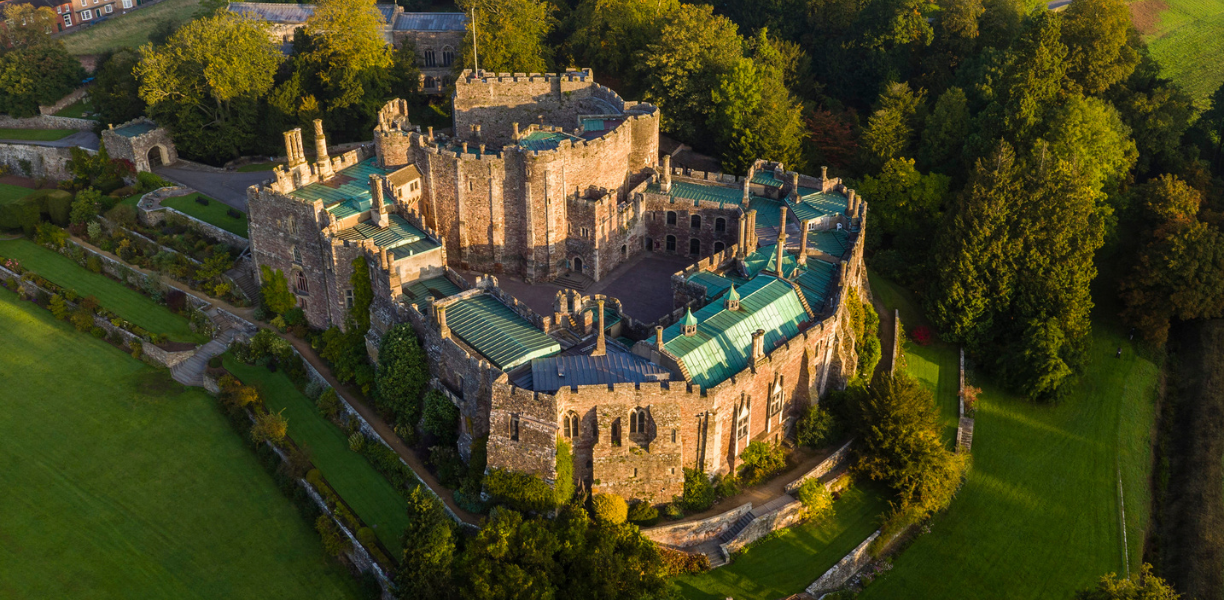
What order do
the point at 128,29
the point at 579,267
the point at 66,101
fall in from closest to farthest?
the point at 579,267 < the point at 66,101 < the point at 128,29

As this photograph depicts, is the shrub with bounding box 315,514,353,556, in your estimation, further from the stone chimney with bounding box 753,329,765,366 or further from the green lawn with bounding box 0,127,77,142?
the green lawn with bounding box 0,127,77,142

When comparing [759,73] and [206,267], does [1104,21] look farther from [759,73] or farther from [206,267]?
[206,267]

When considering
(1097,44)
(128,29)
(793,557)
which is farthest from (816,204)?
(128,29)

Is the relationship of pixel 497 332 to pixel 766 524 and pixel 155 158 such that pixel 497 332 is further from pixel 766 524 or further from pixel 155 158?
pixel 155 158

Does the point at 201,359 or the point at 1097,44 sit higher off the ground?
the point at 1097,44

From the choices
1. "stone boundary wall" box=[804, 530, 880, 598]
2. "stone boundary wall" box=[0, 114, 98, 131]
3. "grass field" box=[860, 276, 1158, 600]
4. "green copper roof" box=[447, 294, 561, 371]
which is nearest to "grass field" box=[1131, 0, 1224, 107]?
"grass field" box=[860, 276, 1158, 600]

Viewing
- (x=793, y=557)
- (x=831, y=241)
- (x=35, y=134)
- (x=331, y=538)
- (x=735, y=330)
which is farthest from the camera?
(x=35, y=134)

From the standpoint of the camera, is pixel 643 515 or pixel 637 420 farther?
pixel 643 515
